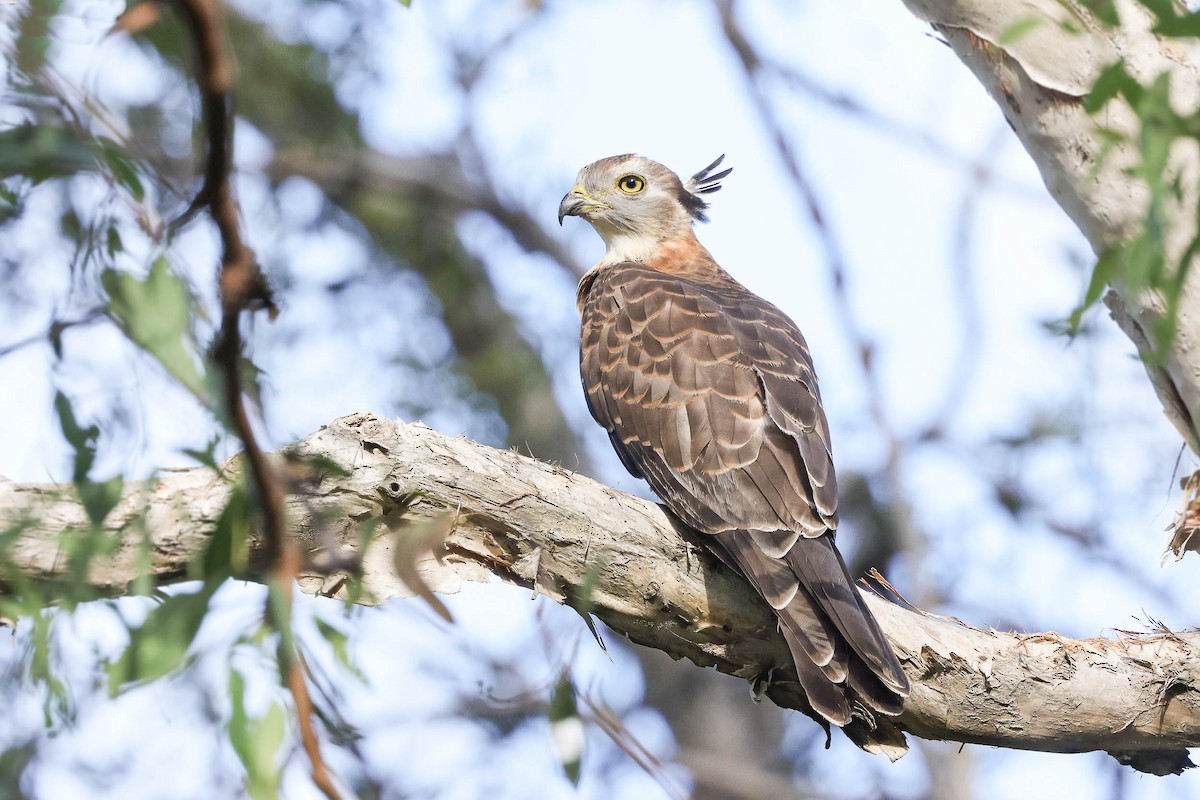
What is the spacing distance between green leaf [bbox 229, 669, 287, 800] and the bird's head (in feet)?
14.8

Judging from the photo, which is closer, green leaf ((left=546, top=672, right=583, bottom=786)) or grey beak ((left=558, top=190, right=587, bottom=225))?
green leaf ((left=546, top=672, right=583, bottom=786))

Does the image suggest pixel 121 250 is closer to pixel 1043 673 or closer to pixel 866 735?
pixel 866 735

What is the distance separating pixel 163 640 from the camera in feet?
5.28

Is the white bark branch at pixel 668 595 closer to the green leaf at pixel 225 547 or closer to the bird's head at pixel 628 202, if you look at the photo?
the green leaf at pixel 225 547

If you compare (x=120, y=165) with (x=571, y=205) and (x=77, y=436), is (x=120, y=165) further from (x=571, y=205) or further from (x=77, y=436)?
(x=571, y=205)

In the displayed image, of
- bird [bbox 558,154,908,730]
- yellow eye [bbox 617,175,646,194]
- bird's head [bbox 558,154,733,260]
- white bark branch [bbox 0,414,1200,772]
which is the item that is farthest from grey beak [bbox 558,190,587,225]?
white bark branch [bbox 0,414,1200,772]

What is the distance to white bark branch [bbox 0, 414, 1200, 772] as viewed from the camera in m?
3.16

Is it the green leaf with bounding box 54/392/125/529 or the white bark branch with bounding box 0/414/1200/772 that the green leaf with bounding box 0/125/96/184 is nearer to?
the green leaf with bounding box 54/392/125/529

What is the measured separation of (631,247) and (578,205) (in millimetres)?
352

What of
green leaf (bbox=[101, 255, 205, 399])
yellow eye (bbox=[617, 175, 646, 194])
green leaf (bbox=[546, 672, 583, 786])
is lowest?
green leaf (bbox=[546, 672, 583, 786])

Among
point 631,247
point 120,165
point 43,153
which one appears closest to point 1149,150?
point 120,165

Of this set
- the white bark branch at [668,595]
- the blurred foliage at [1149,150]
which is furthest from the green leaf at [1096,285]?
the white bark branch at [668,595]

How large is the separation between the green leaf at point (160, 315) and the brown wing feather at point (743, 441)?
2245mm

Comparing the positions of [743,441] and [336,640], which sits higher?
[743,441]
